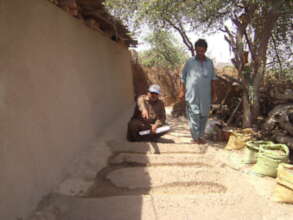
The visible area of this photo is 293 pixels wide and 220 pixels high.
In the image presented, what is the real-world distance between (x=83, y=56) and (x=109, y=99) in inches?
73.4

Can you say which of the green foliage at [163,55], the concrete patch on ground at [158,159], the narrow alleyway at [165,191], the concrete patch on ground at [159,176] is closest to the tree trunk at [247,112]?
the narrow alleyway at [165,191]

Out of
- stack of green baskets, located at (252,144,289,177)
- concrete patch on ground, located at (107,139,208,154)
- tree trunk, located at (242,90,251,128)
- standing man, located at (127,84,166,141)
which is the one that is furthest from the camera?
tree trunk, located at (242,90,251,128)

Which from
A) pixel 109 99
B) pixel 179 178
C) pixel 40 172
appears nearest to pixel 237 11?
pixel 109 99

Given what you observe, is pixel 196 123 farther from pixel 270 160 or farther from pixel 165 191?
pixel 165 191

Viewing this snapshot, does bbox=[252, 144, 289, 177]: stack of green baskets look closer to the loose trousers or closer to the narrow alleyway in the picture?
the narrow alleyway

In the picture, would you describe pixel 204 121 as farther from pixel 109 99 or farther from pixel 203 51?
pixel 109 99

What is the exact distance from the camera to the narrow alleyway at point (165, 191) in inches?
89.4

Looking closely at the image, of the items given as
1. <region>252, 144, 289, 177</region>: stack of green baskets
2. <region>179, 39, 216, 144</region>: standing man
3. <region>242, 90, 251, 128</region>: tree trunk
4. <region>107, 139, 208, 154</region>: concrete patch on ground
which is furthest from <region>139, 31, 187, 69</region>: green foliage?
<region>252, 144, 289, 177</region>: stack of green baskets

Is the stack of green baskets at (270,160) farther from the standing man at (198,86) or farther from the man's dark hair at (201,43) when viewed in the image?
the man's dark hair at (201,43)

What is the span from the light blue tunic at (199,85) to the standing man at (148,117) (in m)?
0.54

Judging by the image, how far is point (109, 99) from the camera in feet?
19.2

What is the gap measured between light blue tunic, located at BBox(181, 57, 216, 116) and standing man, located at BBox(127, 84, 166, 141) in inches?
21.2

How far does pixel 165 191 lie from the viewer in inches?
109

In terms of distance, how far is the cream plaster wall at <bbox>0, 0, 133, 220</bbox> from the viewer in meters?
→ 1.85
